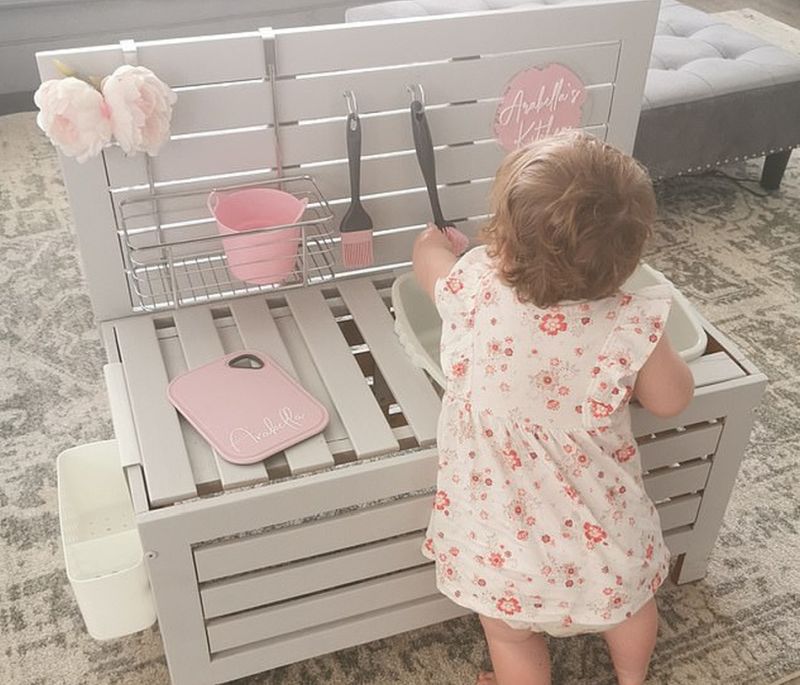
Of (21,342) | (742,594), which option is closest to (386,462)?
(742,594)

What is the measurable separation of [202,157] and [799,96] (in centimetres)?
176

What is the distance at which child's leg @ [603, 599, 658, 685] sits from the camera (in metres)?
1.24

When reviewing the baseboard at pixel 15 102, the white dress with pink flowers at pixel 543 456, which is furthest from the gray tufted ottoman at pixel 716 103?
the white dress with pink flowers at pixel 543 456

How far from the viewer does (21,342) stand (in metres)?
2.00

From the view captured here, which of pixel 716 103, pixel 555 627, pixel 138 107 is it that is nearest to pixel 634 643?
pixel 555 627

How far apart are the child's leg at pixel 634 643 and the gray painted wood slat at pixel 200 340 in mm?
514

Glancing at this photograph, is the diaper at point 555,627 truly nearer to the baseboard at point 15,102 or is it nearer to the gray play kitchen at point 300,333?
the gray play kitchen at point 300,333

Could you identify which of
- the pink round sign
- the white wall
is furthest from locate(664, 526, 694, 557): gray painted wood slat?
the white wall

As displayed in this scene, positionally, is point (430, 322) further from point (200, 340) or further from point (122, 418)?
point (122, 418)

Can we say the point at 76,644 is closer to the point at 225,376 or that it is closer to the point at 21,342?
the point at 225,376

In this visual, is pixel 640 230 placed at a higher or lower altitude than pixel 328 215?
higher

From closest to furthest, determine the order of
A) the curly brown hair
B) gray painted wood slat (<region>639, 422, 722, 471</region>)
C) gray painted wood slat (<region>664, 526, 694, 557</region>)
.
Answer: the curly brown hair → gray painted wood slat (<region>639, 422, 722, 471</region>) → gray painted wood slat (<region>664, 526, 694, 557</region>)

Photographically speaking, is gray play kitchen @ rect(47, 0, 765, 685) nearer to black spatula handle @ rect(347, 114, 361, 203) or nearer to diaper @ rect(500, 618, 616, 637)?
black spatula handle @ rect(347, 114, 361, 203)

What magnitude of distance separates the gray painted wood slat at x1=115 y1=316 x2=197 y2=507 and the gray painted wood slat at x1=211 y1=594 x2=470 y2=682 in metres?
0.30
